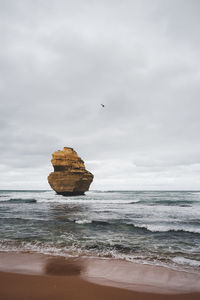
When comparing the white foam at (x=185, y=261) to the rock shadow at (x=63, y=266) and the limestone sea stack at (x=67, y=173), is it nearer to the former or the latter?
the rock shadow at (x=63, y=266)

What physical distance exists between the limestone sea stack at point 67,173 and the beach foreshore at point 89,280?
37.1 metres

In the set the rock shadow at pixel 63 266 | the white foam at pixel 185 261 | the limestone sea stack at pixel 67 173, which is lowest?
the white foam at pixel 185 261

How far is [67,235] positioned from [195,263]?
596cm

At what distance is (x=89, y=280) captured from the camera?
16.1ft

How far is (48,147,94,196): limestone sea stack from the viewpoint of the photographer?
43.5m

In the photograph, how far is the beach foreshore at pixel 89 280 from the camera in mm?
4200

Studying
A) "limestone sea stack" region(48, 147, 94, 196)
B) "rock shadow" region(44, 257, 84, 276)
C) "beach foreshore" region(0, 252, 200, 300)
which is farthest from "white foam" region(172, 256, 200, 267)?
"limestone sea stack" region(48, 147, 94, 196)

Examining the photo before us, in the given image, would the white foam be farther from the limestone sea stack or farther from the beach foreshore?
the limestone sea stack

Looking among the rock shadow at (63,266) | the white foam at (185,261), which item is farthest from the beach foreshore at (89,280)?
the white foam at (185,261)

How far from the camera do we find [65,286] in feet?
14.8

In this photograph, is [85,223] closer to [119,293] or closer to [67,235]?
[67,235]

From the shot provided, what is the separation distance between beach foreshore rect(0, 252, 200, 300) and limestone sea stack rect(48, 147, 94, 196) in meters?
37.1

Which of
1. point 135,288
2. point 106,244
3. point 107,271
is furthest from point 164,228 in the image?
point 135,288

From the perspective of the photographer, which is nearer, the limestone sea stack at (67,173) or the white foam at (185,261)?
the white foam at (185,261)
